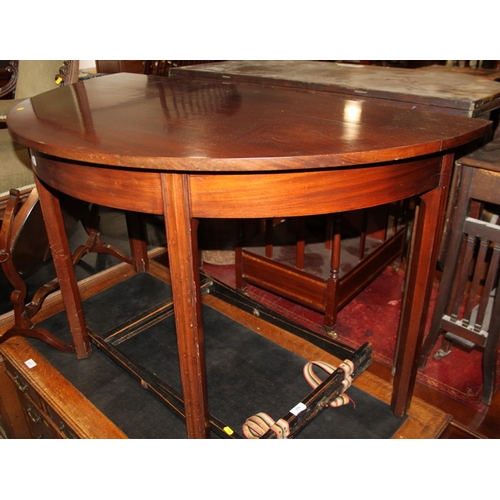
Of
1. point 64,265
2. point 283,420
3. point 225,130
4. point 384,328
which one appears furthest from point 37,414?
point 384,328

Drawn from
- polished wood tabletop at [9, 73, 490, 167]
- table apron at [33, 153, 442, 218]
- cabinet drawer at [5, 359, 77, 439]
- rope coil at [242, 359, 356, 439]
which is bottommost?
cabinet drawer at [5, 359, 77, 439]

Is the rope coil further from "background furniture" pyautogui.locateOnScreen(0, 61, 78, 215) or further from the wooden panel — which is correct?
"background furniture" pyautogui.locateOnScreen(0, 61, 78, 215)

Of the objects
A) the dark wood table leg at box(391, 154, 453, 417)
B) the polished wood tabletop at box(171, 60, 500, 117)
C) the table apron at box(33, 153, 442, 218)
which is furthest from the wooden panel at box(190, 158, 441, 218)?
the polished wood tabletop at box(171, 60, 500, 117)

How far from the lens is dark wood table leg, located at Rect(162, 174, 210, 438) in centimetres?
89

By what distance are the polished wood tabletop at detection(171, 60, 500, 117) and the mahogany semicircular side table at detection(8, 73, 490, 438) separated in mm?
240

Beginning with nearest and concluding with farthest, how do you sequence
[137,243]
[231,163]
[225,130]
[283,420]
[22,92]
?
[231,163] → [225,130] → [283,420] → [137,243] → [22,92]

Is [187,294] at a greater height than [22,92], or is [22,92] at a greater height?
[22,92]

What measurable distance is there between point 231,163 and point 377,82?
3.24 feet

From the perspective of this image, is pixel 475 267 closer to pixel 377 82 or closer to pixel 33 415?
pixel 377 82

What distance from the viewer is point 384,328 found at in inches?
83.1

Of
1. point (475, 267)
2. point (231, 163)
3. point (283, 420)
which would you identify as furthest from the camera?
point (475, 267)

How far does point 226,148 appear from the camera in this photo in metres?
0.84

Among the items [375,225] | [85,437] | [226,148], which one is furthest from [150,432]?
[375,225]

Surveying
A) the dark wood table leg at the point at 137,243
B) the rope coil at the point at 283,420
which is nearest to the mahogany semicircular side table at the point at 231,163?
the rope coil at the point at 283,420
